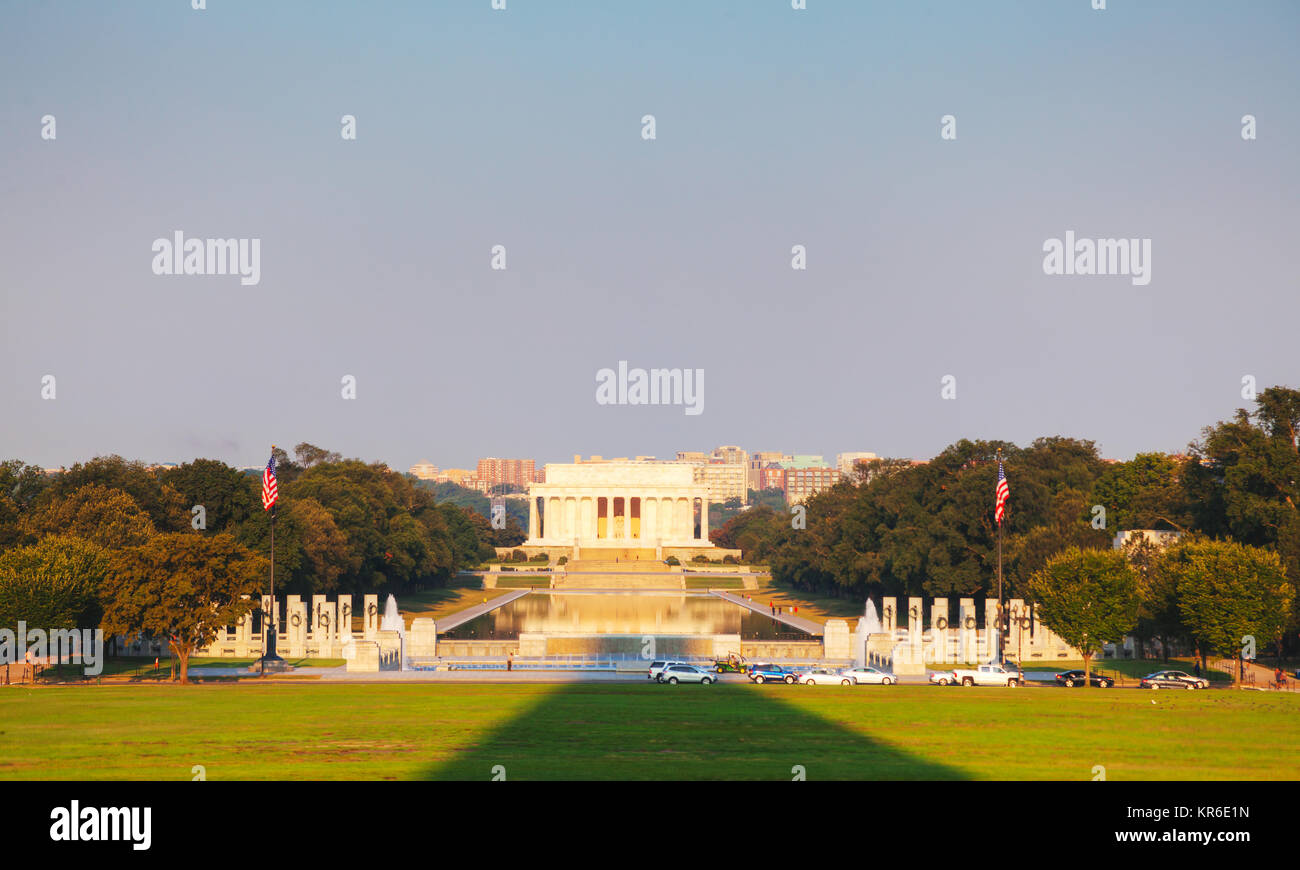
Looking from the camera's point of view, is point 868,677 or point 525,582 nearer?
point 868,677

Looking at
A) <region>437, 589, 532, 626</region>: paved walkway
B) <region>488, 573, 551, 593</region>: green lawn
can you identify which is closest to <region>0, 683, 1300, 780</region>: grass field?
<region>437, 589, 532, 626</region>: paved walkway

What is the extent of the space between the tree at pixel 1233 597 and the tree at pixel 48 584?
43.0 metres

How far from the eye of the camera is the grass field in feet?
74.2

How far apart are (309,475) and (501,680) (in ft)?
175

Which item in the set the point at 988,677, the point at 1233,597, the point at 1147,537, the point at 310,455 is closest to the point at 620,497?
the point at 310,455

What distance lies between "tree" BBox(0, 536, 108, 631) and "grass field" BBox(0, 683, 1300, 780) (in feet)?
28.2

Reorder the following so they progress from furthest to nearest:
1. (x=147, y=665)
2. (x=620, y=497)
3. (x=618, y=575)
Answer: (x=620, y=497), (x=618, y=575), (x=147, y=665)

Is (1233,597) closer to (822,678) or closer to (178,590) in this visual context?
(822,678)

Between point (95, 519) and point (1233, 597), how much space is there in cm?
4962

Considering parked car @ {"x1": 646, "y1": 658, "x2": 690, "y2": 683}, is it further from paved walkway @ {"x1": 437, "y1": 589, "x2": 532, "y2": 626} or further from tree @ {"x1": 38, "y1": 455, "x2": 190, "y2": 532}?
tree @ {"x1": 38, "y1": 455, "x2": 190, "y2": 532}

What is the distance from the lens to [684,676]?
146 ft
